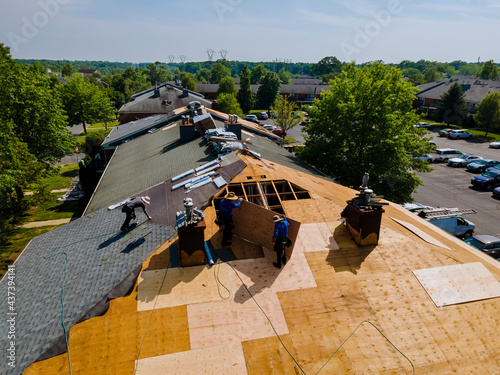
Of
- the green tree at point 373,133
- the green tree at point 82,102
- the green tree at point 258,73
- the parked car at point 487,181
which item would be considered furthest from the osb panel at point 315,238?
the green tree at point 258,73

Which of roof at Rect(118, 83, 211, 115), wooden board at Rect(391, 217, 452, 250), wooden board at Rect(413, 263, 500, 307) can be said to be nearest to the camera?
wooden board at Rect(413, 263, 500, 307)

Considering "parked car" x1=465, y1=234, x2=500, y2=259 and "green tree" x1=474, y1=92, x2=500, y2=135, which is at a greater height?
"green tree" x1=474, y1=92, x2=500, y2=135

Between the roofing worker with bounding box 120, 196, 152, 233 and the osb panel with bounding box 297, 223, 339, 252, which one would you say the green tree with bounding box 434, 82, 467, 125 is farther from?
the roofing worker with bounding box 120, 196, 152, 233

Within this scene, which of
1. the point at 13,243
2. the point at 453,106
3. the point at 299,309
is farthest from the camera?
the point at 453,106

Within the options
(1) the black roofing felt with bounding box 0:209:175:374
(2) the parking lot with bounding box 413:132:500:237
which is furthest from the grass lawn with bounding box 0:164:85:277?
(2) the parking lot with bounding box 413:132:500:237

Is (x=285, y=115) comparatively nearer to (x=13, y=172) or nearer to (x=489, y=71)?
(x=13, y=172)

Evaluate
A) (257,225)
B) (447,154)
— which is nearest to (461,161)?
(447,154)

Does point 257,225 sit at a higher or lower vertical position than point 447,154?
higher
